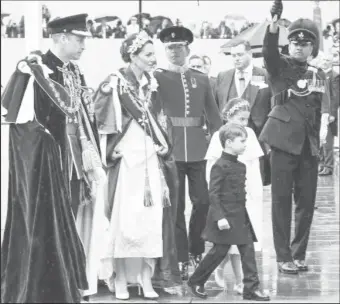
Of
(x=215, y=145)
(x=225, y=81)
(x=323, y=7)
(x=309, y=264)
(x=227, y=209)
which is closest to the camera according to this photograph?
(x=227, y=209)

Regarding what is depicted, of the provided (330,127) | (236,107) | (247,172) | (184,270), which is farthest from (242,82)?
(330,127)

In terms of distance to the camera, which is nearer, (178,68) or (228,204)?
(228,204)

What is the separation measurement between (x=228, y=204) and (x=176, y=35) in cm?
151

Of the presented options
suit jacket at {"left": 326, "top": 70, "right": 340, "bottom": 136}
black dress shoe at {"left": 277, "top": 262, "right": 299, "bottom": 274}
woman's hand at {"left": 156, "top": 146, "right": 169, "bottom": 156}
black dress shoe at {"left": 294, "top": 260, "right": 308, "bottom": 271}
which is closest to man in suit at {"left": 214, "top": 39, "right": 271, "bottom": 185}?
black dress shoe at {"left": 294, "top": 260, "right": 308, "bottom": 271}

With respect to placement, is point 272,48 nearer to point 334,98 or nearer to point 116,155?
point 116,155

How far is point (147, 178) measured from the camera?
777 cm

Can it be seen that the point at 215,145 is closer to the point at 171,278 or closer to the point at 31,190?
the point at 171,278

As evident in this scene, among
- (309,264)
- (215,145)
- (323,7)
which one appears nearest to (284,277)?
(309,264)

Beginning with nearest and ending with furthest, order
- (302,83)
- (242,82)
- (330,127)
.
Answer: (302,83) < (242,82) < (330,127)

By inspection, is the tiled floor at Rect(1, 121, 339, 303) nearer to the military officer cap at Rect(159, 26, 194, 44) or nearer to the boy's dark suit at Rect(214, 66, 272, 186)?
the boy's dark suit at Rect(214, 66, 272, 186)

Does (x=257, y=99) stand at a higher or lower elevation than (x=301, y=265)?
higher

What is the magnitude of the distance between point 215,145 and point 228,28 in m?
14.3

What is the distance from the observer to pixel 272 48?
27.3ft

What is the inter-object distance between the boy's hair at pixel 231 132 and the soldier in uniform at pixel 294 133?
95 cm
